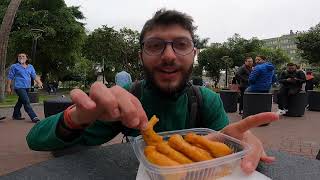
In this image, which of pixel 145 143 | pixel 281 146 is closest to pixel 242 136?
pixel 145 143

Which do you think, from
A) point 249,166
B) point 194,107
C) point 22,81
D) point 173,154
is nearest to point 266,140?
point 22,81

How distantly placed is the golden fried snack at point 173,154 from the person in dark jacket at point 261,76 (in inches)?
356

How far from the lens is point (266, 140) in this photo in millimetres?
7695

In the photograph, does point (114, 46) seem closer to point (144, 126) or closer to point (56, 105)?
point (56, 105)

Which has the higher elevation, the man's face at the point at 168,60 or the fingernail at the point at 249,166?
the man's face at the point at 168,60

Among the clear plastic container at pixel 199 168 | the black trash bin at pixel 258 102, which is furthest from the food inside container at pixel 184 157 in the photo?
the black trash bin at pixel 258 102

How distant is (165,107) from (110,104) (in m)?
0.79

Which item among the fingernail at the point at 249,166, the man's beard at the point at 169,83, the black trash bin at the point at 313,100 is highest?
the man's beard at the point at 169,83

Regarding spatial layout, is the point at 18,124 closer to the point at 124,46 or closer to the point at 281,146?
the point at 281,146

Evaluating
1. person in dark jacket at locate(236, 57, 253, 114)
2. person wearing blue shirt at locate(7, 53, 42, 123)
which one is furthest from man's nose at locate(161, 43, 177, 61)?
person in dark jacket at locate(236, 57, 253, 114)

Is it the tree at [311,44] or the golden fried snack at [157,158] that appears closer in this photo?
the golden fried snack at [157,158]

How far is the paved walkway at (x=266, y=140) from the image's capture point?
5901 millimetres

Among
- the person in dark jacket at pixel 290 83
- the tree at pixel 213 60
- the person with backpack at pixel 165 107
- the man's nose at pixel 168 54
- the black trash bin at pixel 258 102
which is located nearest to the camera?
the person with backpack at pixel 165 107

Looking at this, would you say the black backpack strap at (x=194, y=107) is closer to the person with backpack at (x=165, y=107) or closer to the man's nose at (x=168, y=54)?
the person with backpack at (x=165, y=107)
